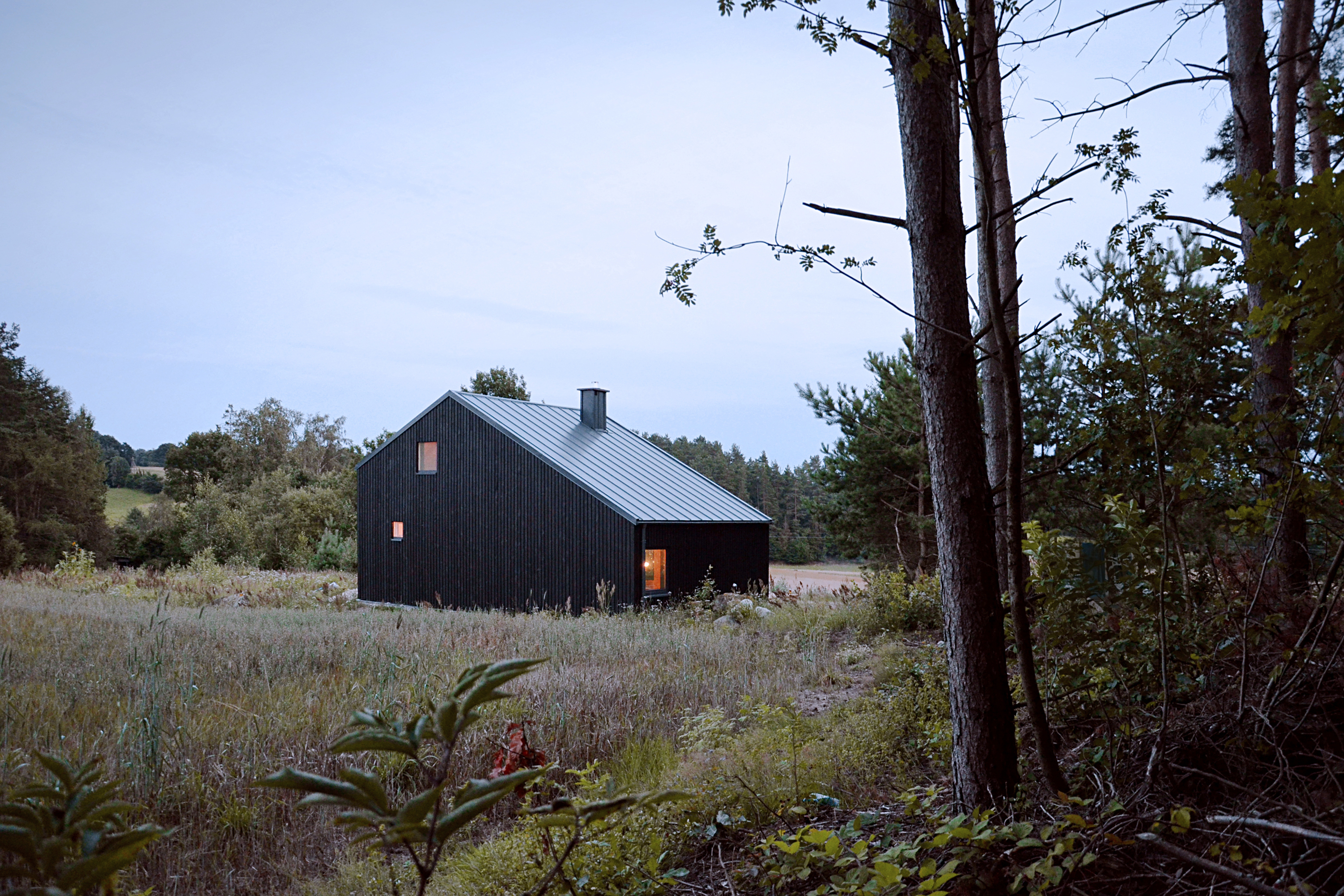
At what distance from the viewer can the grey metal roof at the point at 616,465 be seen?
623 inches

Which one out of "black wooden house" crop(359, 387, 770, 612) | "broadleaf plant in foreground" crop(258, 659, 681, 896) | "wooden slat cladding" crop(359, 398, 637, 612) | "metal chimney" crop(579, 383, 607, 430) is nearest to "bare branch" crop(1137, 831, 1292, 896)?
"broadleaf plant in foreground" crop(258, 659, 681, 896)

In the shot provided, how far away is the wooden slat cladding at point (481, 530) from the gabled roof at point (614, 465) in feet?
0.80

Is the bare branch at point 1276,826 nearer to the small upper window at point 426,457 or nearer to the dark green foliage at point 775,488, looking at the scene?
the small upper window at point 426,457

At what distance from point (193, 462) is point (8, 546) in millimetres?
17077

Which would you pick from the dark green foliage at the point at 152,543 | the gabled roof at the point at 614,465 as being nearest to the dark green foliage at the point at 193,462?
the dark green foliage at the point at 152,543

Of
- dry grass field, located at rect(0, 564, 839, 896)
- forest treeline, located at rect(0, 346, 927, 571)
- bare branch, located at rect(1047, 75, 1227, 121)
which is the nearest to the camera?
dry grass field, located at rect(0, 564, 839, 896)

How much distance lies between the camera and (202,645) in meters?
7.30

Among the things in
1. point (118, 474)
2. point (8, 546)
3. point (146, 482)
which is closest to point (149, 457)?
point (118, 474)

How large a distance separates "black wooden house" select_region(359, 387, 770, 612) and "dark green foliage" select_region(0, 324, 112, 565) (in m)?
13.9

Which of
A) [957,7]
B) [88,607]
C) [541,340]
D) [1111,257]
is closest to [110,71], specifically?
[88,607]

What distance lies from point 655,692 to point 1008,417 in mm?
4246

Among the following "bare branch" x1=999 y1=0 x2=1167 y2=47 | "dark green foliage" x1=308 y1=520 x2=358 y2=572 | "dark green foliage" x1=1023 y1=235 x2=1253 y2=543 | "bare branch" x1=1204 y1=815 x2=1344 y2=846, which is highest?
"bare branch" x1=999 y1=0 x2=1167 y2=47

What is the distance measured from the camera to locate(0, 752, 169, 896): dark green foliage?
1.62 ft

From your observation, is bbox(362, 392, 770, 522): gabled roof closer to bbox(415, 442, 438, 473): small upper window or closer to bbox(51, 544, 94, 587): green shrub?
bbox(415, 442, 438, 473): small upper window
